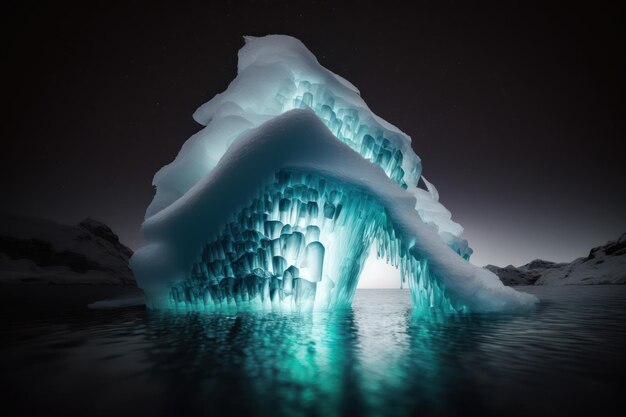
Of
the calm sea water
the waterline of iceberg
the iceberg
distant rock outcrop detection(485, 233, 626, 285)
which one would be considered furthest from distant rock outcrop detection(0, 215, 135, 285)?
distant rock outcrop detection(485, 233, 626, 285)

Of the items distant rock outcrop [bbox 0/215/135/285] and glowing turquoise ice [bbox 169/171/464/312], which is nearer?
glowing turquoise ice [bbox 169/171/464/312]

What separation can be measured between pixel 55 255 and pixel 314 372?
284 feet

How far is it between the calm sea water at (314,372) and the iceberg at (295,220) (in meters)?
2.56

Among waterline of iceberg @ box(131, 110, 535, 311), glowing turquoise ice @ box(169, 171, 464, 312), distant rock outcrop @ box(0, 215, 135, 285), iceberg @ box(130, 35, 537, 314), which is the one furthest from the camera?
distant rock outcrop @ box(0, 215, 135, 285)

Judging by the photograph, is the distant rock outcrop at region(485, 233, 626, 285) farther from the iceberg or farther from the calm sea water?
the calm sea water

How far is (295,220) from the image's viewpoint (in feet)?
29.6

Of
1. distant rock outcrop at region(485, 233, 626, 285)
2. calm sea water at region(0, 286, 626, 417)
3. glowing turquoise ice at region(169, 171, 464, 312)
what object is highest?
distant rock outcrop at region(485, 233, 626, 285)

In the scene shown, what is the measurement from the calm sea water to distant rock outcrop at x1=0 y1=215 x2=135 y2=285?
66.0 metres

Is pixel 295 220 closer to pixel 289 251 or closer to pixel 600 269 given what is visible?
pixel 289 251

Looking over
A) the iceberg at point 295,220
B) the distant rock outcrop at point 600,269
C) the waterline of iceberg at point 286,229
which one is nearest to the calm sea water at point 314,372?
the waterline of iceberg at point 286,229

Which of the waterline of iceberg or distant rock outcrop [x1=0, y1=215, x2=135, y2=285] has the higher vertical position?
distant rock outcrop [x1=0, y1=215, x2=135, y2=285]

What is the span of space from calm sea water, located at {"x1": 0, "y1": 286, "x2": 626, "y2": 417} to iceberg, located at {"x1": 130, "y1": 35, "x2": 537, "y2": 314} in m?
2.56

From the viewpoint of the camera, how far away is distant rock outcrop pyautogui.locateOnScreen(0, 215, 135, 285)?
63.4 metres

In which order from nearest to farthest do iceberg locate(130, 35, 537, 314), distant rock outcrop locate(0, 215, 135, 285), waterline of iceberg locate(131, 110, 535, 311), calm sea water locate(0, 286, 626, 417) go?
calm sea water locate(0, 286, 626, 417)
waterline of iceberg locate(131, 110, 535, 311)
iceberg locate(130, 35, 537, 314)
distant rock outcrop locate(0, 215, 135, 285)
